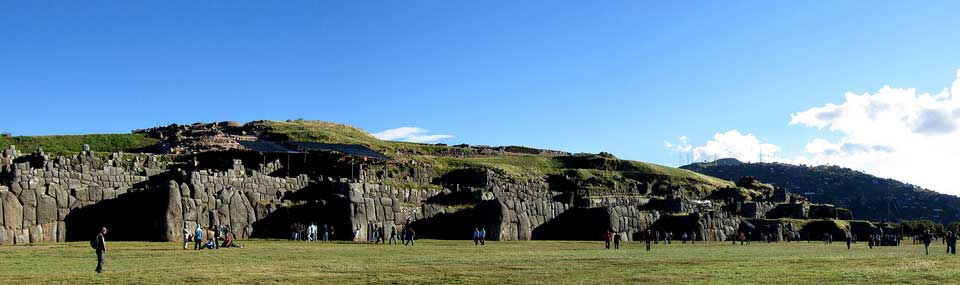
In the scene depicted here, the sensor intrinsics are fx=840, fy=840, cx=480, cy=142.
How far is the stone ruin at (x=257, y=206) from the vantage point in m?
40.7

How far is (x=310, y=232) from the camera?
4525cm

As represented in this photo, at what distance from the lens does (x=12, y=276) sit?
2103 cm

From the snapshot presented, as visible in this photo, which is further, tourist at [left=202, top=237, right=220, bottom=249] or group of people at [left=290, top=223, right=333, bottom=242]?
group of people at [left=290, top=223, right=333, bottom=242]

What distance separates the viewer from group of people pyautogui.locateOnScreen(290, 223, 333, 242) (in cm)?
4579

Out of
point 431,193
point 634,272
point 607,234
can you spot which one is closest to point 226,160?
point 431,193

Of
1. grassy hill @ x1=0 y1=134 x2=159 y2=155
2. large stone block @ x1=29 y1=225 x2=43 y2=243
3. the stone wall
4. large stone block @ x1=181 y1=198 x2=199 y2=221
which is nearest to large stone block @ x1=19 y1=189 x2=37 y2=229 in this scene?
the stone wall

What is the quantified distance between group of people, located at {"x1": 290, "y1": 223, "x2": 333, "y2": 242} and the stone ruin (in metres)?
0.77

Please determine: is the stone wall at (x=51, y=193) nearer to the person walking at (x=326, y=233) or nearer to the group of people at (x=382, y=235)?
the person walking at (x=326, y=233)

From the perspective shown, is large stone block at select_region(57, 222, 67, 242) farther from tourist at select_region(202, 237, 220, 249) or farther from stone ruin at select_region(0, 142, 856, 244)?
tourist at select_region(202, 237, 220, 249)

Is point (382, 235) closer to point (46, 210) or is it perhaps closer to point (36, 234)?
point (46, 210)

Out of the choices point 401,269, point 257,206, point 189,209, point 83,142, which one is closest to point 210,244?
point 189,209

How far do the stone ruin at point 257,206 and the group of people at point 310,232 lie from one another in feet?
2.54

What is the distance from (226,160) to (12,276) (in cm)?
5373

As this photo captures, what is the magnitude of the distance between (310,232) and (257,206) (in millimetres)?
4343
